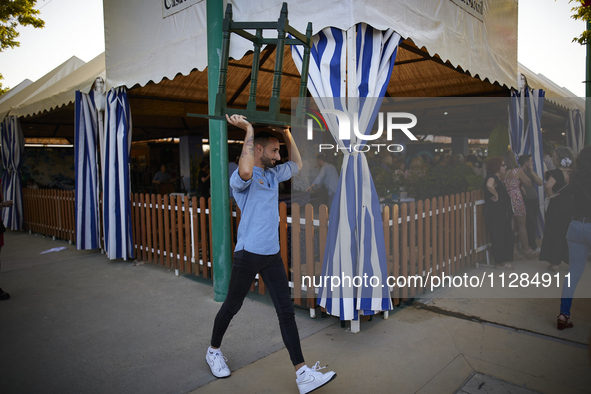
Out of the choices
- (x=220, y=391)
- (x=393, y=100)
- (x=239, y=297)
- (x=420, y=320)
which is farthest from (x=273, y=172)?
(x=393, y=100)

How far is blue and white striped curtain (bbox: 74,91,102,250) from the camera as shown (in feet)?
23.4

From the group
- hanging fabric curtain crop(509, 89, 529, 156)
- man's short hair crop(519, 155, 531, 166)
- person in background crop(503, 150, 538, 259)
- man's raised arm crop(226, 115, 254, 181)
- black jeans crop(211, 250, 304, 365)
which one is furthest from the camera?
hanging fabric curtain crop(509, 89, 529, 156)

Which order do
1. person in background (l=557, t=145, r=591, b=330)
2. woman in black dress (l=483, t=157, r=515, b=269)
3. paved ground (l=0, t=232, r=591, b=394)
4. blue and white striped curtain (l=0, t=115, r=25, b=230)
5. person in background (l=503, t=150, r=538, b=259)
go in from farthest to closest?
blue and white striped curtain (l=0, t=115, r=25, b=230)
person in background (l=503, t=150, r=538, b=259)
woman in black dress (l=483, t=157, r=515, b=269)
person in background (l=557, t=145, r=591, b=330)
paved ground (l=0, t=232, r=591, b=394)

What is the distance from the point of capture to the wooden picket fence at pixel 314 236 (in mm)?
4309

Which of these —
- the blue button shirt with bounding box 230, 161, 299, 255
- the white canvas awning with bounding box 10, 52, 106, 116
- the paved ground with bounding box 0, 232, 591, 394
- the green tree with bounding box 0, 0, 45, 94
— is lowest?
the paved ground with bounding box 0, 232, 591, 394

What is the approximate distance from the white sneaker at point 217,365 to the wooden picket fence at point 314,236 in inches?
52.3

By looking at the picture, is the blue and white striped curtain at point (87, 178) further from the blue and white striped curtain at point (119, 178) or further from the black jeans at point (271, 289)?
the black jeans at point (271, 289)

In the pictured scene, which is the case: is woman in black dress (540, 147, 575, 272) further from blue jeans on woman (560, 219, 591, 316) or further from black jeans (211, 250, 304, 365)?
black jeans (211, 250, 304, 365)

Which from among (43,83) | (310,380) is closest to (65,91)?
(43,83)

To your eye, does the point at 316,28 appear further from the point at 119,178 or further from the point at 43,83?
the point at 43,83

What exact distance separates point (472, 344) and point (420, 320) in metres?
0.64

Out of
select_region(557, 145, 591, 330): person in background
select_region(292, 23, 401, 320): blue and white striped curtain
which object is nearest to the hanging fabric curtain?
select_region(557, 145, 591, 330): person in background

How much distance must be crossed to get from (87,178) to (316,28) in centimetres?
Result: 538

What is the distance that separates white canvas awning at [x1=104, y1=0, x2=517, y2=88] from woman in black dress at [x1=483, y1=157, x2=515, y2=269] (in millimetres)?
1463
